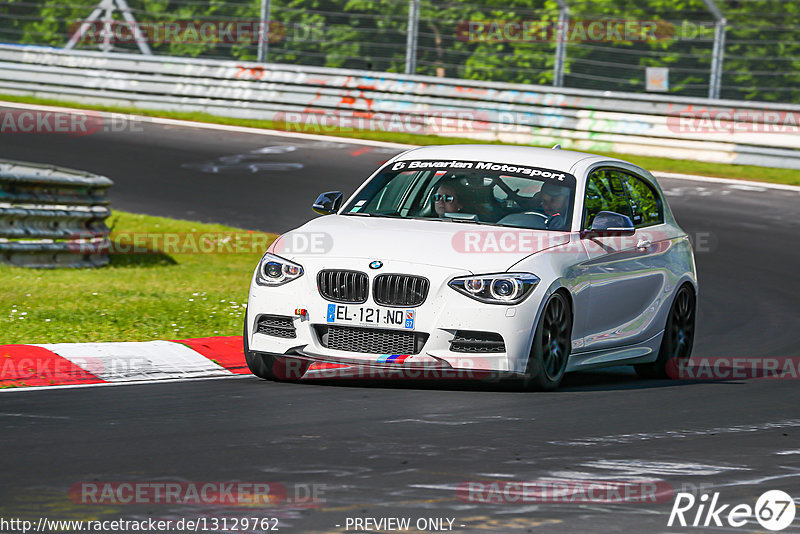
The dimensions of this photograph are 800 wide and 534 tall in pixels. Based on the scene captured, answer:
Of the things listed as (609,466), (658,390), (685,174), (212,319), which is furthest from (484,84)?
(609,466)

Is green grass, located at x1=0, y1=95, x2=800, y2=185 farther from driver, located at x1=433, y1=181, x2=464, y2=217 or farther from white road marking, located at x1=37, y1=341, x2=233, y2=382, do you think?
white road marking, located at x1=37, y1=341, x2=233, y2=382

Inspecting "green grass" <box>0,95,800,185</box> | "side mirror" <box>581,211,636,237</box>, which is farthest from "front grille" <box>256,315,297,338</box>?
"green grass" <box>0,95,800,185</box>

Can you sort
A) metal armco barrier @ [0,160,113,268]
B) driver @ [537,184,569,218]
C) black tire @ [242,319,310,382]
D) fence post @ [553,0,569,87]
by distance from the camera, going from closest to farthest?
1. black tire @ [242,319,310,382]
2. driver @ [537,184,569,218]
3. metal armco barrier @ [0,160,113,268]
4. fence post @ [553,0,569,87]

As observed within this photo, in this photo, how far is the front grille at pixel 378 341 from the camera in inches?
355

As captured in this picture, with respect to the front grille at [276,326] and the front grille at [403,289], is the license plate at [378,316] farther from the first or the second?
the front grille at [276,326]

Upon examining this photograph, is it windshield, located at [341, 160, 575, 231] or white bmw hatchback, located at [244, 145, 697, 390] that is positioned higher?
windshield, located at [341, 160, 575, 231]

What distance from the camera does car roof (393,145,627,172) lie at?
10445mm

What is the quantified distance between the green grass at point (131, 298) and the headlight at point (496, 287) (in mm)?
2905

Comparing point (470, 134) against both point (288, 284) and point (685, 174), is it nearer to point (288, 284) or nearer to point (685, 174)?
point (685, 174)

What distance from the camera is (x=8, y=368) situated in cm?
938

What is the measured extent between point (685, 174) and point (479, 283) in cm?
1534

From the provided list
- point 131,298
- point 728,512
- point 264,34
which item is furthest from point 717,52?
point 728,512

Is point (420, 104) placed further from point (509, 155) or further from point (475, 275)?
point (475, 275)

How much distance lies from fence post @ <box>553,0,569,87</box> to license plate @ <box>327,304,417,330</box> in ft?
55.3
